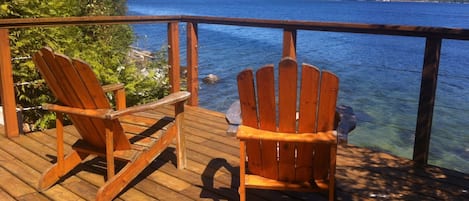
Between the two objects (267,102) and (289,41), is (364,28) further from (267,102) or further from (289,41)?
(267,102)

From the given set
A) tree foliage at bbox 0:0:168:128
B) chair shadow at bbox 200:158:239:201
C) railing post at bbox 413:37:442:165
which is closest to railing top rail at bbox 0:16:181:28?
tree foliage at bbox 0:0:168:128

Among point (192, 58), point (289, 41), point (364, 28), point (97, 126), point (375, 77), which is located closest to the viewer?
point (97, 126)

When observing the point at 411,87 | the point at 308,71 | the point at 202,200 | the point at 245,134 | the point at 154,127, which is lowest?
the point at 411,87

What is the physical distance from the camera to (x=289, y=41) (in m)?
3.72

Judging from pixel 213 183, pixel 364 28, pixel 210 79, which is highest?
pixel 364 28

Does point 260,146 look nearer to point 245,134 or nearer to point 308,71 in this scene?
point 245,134

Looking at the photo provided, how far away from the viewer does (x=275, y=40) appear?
21.0 metres

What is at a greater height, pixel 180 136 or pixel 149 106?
pixel 149 106

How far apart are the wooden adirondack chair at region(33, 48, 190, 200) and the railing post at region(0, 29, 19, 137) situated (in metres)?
1.18

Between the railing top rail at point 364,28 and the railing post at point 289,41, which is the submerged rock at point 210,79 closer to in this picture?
the railing top rail at point 364,28

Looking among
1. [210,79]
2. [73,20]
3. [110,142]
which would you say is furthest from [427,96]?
[210,79]

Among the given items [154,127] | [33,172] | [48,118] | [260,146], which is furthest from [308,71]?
[48,118]

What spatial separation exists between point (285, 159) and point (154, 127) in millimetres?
1167

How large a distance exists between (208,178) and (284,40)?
1.44 metres
